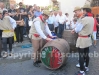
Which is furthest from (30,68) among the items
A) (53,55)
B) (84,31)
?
(84,31)

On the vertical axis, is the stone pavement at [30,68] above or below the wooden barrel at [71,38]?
below

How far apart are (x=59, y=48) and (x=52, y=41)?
38 cm

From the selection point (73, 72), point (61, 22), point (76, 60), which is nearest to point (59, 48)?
point (73, 72)

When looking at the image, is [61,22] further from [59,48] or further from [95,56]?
[59,48]

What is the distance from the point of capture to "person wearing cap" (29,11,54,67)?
5.50 m

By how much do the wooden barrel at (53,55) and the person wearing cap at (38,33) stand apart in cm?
29

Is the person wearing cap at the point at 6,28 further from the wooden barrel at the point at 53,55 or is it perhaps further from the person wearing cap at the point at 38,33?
the wooden barrel at the point at 53,55

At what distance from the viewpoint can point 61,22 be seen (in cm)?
1106

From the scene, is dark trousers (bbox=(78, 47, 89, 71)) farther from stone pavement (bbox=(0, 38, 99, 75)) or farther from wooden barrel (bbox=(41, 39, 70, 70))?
wooden barrel (bbox=(41, 39, 70, 70))

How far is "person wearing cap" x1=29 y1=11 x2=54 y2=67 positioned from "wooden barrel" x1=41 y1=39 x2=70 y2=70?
0.29 meters

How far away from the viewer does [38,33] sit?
555cm

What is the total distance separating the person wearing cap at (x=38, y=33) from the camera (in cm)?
550

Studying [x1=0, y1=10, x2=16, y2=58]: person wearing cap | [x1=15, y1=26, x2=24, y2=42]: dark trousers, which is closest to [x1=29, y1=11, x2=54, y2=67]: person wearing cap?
[x1=0, y1=10, x2=16, y2=58]: person wearing cap

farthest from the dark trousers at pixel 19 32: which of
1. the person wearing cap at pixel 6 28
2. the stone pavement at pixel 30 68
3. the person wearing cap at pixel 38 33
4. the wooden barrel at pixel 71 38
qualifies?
the person wearing cap at pixel 38 33
